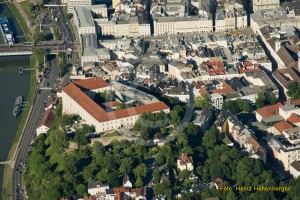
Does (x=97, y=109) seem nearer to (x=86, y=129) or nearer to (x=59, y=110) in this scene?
(x=86, y=129)

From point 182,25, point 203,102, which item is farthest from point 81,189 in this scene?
point 182,25

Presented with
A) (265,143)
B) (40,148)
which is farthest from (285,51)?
(40,148)

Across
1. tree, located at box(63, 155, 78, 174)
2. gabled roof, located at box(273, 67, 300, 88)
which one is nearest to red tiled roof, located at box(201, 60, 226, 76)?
gabled roof, located at box(273, 67, 300, 88)

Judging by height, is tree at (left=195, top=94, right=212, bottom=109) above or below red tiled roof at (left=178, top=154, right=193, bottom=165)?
above

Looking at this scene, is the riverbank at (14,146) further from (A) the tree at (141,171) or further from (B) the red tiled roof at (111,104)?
(A) the tree at (141,171)

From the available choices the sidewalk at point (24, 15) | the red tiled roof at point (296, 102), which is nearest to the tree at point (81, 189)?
the red tiled roof at point (296, 102)

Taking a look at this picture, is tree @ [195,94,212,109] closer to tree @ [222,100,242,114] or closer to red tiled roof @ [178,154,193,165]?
tree @ [222,100,242,114]

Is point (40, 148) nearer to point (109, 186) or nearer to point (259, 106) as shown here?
point (109, 186)
